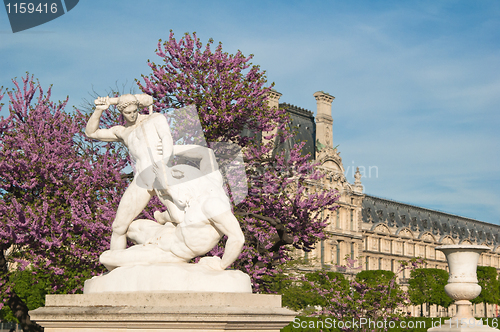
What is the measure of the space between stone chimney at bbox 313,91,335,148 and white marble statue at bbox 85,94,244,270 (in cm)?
5671

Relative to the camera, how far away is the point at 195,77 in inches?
663

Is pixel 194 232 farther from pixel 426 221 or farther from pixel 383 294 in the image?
pixel 426 221

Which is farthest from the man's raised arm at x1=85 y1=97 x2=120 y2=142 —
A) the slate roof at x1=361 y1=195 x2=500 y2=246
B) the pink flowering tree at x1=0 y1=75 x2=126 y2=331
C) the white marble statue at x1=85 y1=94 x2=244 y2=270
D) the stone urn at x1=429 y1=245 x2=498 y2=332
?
the slate roof at x1=361 y1=195 x2=500 y2=246

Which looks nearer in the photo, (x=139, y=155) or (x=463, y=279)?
(x=139, y=155)

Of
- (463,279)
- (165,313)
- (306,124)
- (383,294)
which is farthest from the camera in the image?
(306,124)

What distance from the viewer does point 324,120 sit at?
209 feet

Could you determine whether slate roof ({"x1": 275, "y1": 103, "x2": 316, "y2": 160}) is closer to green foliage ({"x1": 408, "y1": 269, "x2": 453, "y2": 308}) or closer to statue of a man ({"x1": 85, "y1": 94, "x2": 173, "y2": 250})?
green foliage ({"x1": 408, "y1": 269, "x2": 453, "y2": 308})

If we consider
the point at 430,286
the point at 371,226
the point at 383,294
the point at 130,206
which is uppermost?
the point at 371,226

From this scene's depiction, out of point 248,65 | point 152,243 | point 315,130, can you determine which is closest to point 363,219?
point 315,130

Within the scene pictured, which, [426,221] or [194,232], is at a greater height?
[426,221]

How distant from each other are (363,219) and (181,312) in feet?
243

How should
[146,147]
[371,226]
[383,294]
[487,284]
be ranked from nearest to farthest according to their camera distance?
[146,147] < [383,294] < [487,284] < [371,226]

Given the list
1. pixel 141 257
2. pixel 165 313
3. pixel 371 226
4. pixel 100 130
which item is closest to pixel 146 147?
pixel 100 130

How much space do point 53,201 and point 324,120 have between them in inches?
1980
